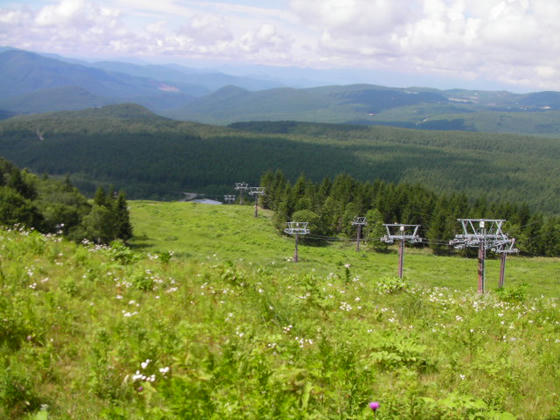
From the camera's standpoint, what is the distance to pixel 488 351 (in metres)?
6.30

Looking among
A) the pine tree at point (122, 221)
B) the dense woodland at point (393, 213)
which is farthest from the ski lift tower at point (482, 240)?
the pine tree at point (122, 221)

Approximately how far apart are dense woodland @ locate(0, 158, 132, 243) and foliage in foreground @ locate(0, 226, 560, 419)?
29.6 m

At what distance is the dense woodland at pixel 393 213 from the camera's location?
6900cm

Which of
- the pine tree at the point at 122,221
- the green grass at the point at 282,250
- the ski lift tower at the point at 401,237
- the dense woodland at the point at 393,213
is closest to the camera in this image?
the ski lift tower at the point at 401,237

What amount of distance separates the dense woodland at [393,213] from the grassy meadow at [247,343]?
57.1m

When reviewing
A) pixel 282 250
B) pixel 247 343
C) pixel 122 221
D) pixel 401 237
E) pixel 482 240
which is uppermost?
pixel 247 343

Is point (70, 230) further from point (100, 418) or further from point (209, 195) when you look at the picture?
point (209, 195)

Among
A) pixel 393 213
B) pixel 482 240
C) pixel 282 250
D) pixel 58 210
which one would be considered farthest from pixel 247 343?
pixel 393 213

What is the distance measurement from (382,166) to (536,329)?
19217 cm

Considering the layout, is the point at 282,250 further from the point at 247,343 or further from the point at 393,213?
the point at 247,343

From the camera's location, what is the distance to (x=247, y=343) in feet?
17.6

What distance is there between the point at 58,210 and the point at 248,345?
149ft

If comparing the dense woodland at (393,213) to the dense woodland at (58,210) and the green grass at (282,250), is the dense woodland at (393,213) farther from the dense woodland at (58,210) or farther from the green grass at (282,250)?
the dense woodland at (58,210)

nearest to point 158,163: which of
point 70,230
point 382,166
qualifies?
point 382,166
